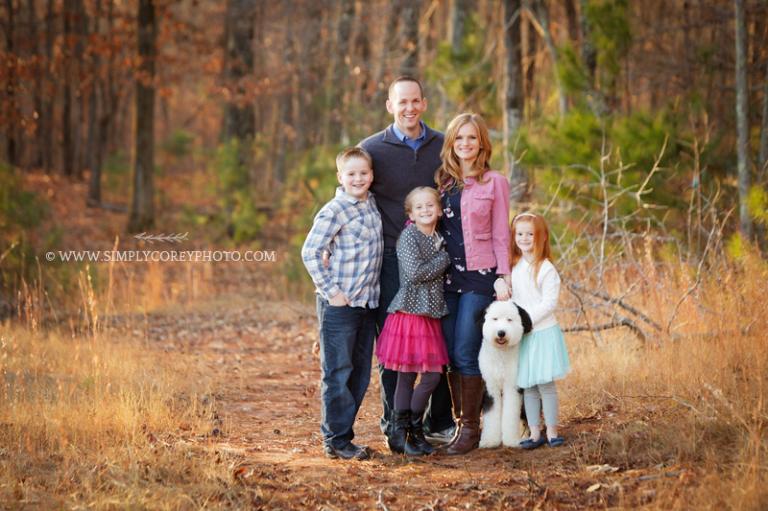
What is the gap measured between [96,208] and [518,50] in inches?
506

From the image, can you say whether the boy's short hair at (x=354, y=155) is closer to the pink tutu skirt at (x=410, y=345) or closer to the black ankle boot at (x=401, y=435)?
the pink tutu skirt at (x=410, y=345)

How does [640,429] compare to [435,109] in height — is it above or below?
below

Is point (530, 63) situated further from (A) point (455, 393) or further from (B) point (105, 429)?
(B) point (105, 429)

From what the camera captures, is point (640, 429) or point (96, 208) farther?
point (96, 208)

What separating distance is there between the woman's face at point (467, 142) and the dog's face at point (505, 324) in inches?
34.9

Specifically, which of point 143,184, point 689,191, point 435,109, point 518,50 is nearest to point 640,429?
point 689,191

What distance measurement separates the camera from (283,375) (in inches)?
324

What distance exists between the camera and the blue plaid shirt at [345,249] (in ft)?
16.5

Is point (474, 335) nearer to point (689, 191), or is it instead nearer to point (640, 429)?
point (640, 429)

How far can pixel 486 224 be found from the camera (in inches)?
202

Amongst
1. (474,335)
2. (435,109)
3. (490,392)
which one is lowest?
(490,392)

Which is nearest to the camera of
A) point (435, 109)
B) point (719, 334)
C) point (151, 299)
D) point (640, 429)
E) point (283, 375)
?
point (640, 429)

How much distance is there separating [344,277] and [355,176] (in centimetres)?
59

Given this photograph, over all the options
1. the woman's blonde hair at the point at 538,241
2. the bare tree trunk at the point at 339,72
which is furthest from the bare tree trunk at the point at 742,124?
the bare tree trunk at the point at 339,72
